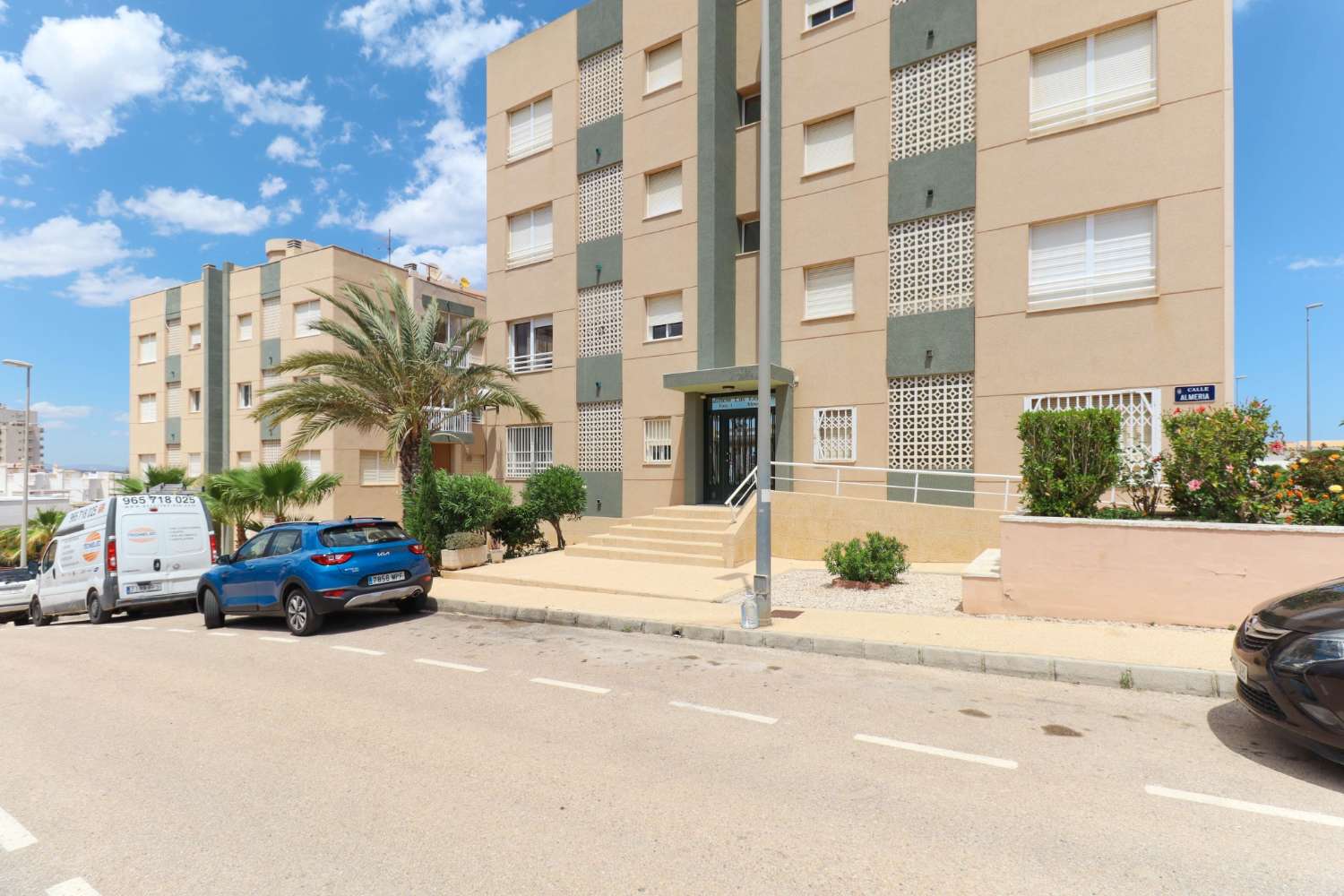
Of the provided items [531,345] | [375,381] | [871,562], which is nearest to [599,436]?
[531,345]

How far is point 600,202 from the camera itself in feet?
61.9

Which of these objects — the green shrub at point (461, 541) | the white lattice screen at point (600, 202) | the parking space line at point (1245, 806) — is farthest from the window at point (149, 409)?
the parking space line at point (1245, 806)

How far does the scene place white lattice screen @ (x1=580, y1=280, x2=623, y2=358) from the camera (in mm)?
18422

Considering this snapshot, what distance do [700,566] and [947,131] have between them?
1001 cm

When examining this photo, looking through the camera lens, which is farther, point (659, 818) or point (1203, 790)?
point (1203, 790)

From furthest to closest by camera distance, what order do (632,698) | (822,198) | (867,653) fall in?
(822,198) < (867,653) < (632,698)

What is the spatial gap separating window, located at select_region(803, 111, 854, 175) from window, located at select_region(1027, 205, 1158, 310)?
175 inches

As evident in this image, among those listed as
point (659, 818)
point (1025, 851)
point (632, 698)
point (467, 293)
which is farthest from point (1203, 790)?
point (467, 293)

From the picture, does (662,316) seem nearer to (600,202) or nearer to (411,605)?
(600,202)

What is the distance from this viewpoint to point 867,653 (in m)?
7.18

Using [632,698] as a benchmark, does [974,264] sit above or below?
above

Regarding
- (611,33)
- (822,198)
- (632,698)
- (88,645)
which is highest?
(611,33)

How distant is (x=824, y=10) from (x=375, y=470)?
21.7 m

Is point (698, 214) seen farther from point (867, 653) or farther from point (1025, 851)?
point (1025, 851)
